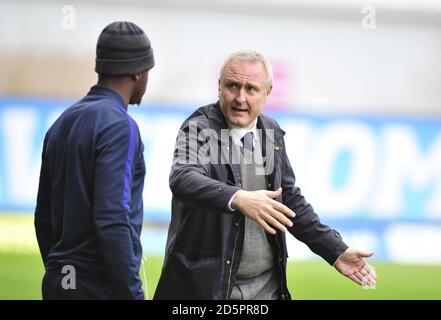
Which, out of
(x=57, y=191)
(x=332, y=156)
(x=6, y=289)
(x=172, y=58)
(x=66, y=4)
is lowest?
(x=6, y=289)

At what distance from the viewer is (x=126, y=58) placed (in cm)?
261

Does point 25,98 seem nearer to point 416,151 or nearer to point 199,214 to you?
point 416,151

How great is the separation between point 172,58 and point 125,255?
3.88 metres

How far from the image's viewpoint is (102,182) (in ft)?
8.00

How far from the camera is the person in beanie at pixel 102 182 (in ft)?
8.01

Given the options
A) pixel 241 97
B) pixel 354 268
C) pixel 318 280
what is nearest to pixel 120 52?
pixel 241 97

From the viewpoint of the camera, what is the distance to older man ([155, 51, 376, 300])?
2854mm

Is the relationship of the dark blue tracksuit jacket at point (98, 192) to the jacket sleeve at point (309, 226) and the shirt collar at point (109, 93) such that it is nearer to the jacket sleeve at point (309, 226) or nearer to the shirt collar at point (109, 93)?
the shirt collar at point (109, 93)

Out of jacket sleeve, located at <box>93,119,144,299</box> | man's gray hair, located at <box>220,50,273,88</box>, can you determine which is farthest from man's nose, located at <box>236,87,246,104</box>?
jacket sleeve, located at <box>93,119,144,299</box>

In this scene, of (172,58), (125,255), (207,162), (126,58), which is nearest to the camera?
(125,255)

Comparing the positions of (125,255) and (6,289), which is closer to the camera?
(125,255)

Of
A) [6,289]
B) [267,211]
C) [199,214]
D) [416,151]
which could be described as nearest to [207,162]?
[199,214]

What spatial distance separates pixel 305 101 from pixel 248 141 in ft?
11.0

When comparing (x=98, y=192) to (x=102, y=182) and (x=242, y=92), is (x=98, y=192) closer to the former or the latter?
(x=102, y=182)
